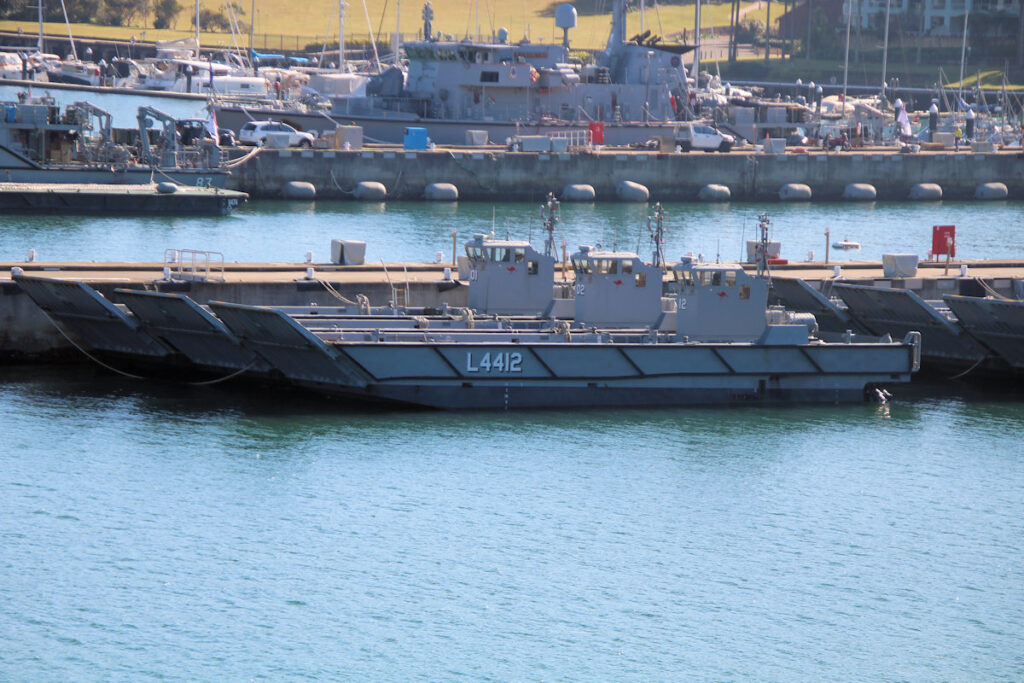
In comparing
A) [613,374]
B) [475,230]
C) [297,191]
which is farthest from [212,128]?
[613,374]

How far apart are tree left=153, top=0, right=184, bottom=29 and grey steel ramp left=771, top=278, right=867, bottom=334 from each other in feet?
401

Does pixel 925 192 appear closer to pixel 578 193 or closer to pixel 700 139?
pixel 700 139

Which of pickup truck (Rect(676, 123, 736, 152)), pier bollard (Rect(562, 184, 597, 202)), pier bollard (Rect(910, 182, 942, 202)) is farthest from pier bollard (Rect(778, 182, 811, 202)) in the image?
pier bollard (Rect(562, 184, 597, 202))

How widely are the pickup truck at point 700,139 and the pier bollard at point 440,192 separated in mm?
16613

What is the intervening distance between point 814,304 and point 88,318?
2199cm

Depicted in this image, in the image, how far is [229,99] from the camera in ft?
335

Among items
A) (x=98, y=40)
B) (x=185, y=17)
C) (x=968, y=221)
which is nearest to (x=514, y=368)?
(x=968, y=221)

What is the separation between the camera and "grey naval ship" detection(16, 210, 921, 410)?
3853 centimetres

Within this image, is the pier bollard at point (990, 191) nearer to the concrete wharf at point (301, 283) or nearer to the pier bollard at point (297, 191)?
the pier bollard at point (297, 191)

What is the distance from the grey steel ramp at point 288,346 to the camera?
3759 centimetres

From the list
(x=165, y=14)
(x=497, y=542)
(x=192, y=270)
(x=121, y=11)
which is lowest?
(x=497, y=542)

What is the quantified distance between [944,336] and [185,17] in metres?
132

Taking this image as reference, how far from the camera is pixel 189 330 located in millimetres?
40219

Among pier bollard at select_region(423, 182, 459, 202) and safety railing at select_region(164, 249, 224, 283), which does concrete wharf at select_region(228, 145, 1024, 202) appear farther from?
safety railing at select_region(164, 249, 224, 283)
